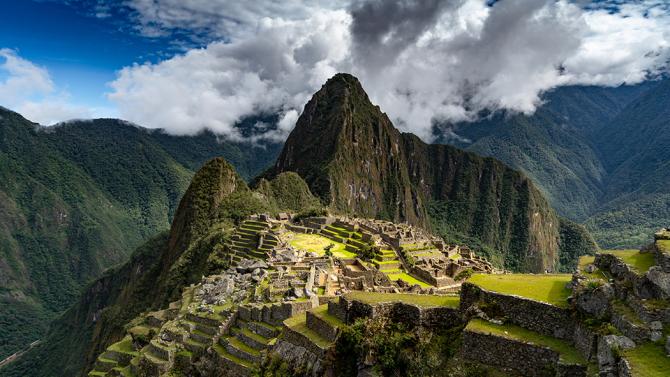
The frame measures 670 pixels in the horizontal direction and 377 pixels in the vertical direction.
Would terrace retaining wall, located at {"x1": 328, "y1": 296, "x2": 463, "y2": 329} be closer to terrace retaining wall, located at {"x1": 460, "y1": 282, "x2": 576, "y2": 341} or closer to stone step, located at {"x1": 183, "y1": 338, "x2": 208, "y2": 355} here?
terrace retaining wall, located at {"x1": 460, "y1": 282, "x2": 576, "y2": 341}

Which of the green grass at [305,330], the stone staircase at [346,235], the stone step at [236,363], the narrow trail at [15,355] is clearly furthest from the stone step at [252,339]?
the narrow trail at [15,355]

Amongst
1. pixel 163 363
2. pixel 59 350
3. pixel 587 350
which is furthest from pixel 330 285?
pixel 59 350

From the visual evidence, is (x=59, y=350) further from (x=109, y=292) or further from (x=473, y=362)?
(x=473, y=362)

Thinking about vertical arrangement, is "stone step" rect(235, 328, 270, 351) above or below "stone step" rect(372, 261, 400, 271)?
below

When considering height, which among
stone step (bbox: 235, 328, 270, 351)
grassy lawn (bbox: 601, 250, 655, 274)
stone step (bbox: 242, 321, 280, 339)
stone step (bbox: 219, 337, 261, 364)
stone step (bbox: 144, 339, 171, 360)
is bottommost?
stone step (bbox: 144, 339, 171, 360)

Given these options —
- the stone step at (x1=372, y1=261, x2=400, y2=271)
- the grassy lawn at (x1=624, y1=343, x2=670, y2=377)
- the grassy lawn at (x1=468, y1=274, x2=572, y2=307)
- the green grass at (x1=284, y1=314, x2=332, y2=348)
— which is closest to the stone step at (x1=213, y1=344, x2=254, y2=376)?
the green grass at (x1=284, y1=314, x2=332, y2=348)
